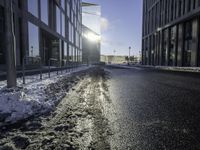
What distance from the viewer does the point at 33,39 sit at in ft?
63.6

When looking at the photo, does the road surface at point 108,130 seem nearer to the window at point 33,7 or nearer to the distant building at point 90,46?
the window at point 33,7

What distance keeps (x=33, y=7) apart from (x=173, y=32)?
31916mm

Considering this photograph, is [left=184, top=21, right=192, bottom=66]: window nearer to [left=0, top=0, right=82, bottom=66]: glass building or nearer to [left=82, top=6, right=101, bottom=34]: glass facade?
[left=0, top=0, right=82, bottom=66]: glass building

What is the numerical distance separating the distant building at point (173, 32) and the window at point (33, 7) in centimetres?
2527

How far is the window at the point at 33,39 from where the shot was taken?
18375 mm

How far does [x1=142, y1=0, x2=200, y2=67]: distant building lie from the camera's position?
31.9 metres

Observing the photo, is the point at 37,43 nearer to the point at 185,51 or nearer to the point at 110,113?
the point at 110,113

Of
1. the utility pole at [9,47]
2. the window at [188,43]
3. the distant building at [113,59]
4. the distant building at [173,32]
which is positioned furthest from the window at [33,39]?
the distant building at [113,59]

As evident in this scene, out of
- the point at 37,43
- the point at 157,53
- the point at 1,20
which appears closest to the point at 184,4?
the point at 157,53

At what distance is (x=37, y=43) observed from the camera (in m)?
20.7

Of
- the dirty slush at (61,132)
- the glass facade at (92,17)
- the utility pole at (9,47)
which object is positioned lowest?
the dirty slush at (61,132)

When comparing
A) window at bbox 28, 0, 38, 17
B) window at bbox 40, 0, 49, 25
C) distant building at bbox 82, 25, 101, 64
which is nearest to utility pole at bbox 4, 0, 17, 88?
window at bbox 28, 0, 38, 17

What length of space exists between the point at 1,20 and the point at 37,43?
7.68 metres

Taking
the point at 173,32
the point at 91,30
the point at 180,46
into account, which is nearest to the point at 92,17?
the point at 91,30
